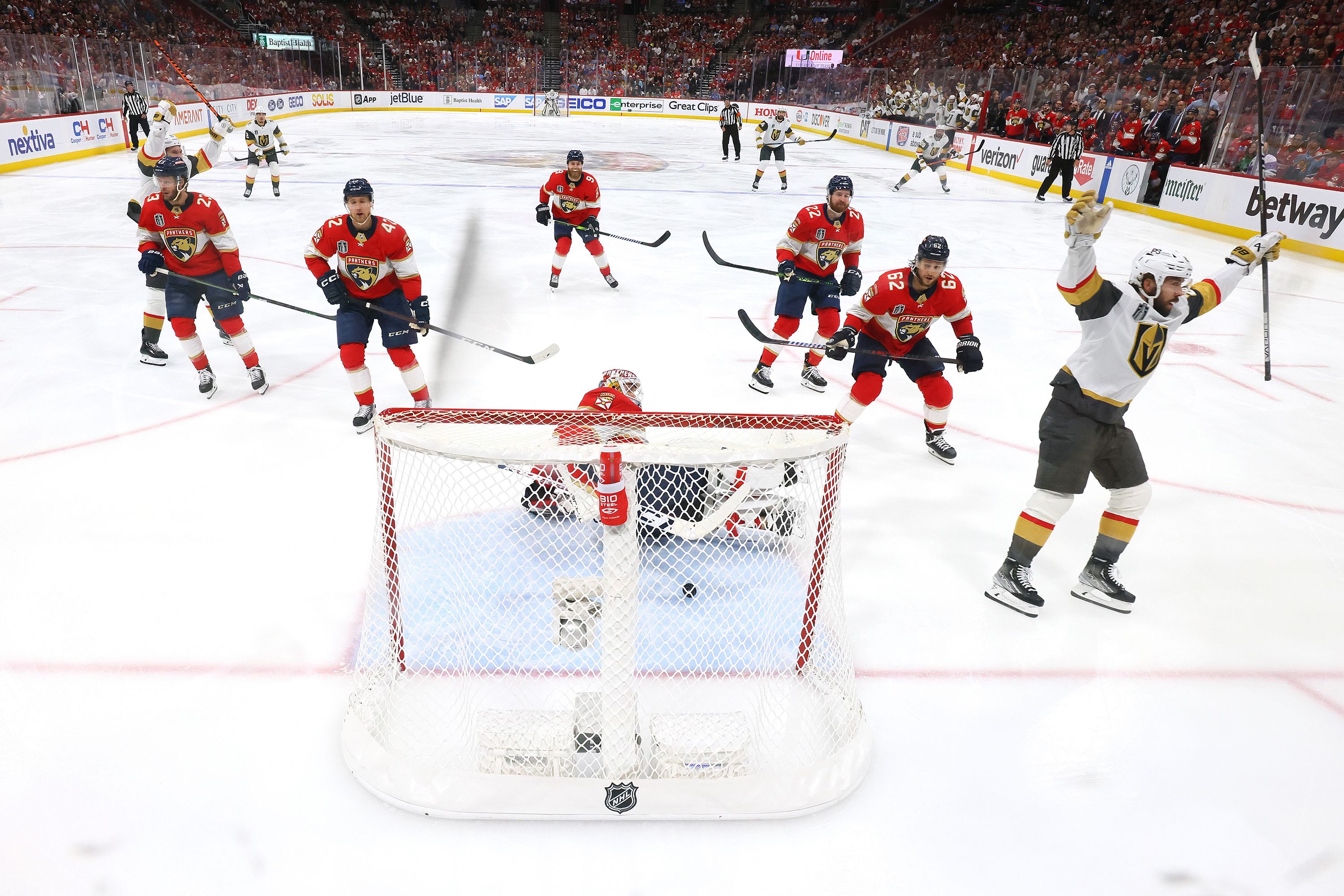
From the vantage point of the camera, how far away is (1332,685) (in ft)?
8.92

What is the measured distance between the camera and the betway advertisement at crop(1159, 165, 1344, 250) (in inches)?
366

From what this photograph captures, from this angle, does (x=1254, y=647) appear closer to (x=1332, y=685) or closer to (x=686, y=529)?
(x=1332, y=685)

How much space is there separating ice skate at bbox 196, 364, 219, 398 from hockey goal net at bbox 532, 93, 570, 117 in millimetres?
24615

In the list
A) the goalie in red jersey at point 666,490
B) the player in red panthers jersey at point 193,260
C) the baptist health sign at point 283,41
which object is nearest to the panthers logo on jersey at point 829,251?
the goalie in red jersey at point 666,490

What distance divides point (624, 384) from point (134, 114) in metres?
15.2

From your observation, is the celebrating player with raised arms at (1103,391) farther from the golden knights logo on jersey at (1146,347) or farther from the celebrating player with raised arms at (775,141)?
the celebrating player with raised arms at (775,141)

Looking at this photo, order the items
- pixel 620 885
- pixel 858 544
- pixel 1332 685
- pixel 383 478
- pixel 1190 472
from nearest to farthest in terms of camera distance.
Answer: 1. pixel 620 885
2. pixel 383 478
3. pixel 1332 685
4. pixel 858 544
5. pixel 1190 472

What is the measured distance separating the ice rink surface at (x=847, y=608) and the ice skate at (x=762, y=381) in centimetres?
10

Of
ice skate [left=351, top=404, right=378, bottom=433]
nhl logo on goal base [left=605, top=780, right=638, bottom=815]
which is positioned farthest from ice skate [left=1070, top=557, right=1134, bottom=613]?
ice skate [left=351, top=404, right=378, bottom=433]

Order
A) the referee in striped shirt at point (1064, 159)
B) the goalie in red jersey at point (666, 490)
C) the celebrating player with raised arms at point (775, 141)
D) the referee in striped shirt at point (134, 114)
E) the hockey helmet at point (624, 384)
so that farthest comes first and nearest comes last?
1. the referee in striped shirt at point (134, 114)
2. the celebrating player with raised arms at point (775, 141)
3. the referee in striped shirt at point (1064, 159)
4. the hockey helmet at point (624, 384)
5. the goalie in red jersey at point (666, 490)

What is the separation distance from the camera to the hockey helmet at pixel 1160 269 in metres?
2.55

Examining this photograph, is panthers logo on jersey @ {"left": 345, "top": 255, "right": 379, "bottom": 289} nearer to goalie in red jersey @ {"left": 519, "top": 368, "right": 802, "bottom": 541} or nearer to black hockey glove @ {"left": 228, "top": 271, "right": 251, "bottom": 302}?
black hockey glove @ {"left": 228, "top": 271, "right": 251, "bottom": 302}

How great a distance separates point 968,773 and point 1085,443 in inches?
47.3

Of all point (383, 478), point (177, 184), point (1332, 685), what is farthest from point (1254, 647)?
point (177, 184)
